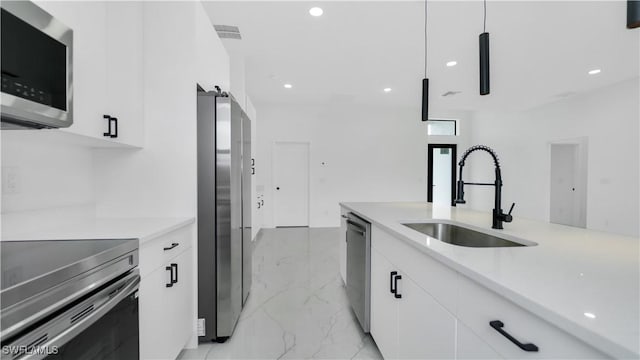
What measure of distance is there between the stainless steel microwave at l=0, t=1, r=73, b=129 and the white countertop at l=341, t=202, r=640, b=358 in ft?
5.10

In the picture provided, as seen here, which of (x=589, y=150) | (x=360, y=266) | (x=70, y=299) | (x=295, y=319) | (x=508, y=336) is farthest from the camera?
(x=589, y=150)

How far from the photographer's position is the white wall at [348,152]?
20.3 ft

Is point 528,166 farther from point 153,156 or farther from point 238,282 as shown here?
point 153,156

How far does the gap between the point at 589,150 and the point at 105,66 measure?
713 centimetres

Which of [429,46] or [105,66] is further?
[429,46]

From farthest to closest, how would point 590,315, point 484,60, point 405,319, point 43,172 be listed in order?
1. point 484,60
2. point 43,172
3. point 405,319
4. point 590,315

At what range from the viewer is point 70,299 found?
799 mm

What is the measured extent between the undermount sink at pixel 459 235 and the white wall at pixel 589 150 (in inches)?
192

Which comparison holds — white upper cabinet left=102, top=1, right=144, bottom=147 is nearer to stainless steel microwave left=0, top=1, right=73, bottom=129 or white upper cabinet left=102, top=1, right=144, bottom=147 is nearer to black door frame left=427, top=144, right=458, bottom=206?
stainless steel microwave left=0, top=1, right=73, bottom=129

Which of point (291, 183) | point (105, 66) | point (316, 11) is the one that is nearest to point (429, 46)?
point (316, 11)

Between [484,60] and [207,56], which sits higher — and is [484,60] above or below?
below

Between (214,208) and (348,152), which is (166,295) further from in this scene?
(348,152)

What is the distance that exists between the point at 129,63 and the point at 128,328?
1.54m

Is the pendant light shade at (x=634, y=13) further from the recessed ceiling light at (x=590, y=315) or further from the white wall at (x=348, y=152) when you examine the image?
the white wall at (x=348, y=152)
